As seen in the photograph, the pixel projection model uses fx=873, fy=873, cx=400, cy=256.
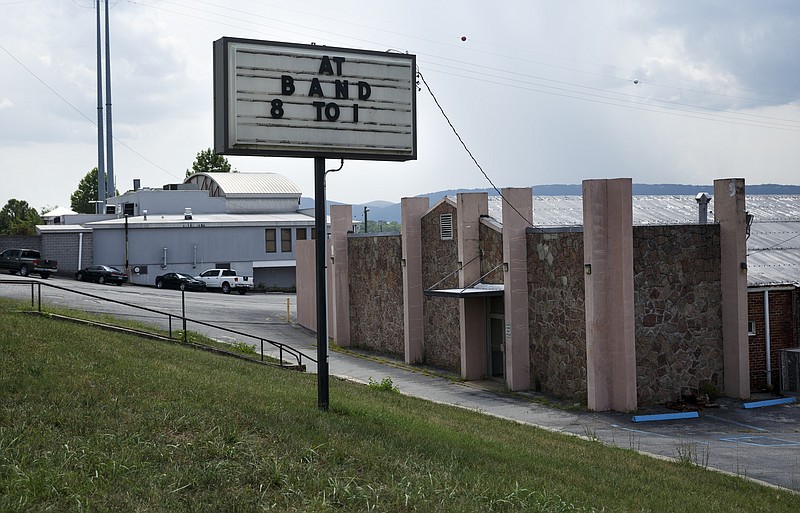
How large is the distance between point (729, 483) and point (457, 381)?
15.1 metres

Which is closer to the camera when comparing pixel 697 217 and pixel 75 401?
pixel 75 401

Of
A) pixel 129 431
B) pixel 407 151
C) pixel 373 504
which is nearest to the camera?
pixel 373 504

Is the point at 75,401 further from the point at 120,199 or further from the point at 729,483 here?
the point at 120,199

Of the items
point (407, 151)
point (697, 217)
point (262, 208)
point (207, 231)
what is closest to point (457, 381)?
point (697, 217)

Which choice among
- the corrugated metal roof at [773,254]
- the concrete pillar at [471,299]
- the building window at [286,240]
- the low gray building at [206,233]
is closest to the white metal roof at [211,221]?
the low gray building at [206,233]

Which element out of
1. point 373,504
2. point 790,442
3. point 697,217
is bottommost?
point 790,442

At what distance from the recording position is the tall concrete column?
2477cm

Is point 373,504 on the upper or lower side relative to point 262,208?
lower

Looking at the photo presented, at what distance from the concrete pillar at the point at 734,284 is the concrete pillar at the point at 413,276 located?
35.3ft

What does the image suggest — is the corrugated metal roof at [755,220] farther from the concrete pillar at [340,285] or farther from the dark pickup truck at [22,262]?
the dark pickup truck at [22,262]

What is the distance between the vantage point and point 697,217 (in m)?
28.2

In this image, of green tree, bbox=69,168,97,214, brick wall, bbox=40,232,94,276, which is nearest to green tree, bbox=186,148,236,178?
green tree, bbox=69,168,97,214

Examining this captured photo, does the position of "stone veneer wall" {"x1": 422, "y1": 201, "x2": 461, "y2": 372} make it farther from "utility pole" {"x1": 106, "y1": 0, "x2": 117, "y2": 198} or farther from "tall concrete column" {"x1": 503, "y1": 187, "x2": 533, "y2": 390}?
"utility pole" {"x1": 106, "y1": 0, "x2": 117, "y2": 198}

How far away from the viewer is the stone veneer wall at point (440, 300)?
Result: 94.8 feet
